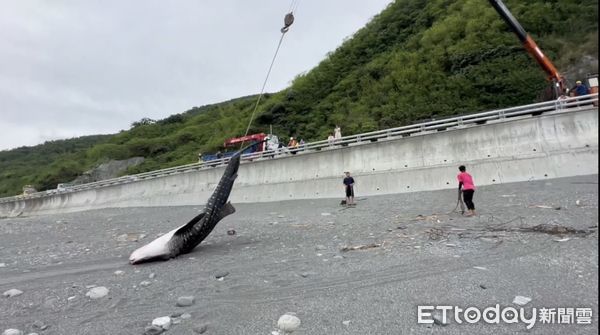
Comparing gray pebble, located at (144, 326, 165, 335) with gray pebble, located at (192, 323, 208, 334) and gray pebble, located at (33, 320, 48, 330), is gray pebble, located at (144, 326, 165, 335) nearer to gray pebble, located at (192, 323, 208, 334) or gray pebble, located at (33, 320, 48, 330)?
gray pebble, located at (192, 323, 208, 334)

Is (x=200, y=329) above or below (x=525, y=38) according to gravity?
below

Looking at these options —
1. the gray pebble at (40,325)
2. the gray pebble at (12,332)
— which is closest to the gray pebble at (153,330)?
the gray pebble at (40,325)

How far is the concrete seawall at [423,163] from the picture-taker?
14.1 metres

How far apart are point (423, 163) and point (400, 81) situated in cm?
1956

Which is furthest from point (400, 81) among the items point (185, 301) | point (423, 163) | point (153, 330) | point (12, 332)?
point (12, 332)

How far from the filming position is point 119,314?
5227 millimetres

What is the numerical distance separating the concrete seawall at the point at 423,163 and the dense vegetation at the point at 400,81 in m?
4.13

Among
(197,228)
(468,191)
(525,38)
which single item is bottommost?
(197,228)

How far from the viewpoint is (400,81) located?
1344 inches

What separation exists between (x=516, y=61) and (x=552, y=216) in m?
22.6

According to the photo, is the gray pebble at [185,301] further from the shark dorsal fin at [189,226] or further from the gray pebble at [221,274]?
the shark dorsal fin at [189,226]

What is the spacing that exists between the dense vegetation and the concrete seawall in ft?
13.5

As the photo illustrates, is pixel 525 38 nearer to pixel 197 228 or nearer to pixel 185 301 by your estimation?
pixel 197 228

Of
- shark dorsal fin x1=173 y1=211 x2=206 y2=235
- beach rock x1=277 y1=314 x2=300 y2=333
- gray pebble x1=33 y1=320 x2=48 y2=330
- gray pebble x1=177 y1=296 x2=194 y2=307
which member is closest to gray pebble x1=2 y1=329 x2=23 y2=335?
gray pebble x1=33 y1=320 x2=48 y2=330
